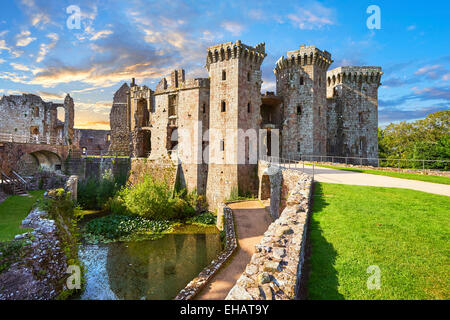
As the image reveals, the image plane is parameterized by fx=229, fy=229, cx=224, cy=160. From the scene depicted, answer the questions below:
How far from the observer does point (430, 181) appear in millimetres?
13273

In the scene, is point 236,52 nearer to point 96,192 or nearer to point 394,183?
point 394,183

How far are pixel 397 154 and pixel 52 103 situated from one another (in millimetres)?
56301

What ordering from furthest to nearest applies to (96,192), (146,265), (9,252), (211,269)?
(96,192) → (146,265) → (211,269) → (9,252)

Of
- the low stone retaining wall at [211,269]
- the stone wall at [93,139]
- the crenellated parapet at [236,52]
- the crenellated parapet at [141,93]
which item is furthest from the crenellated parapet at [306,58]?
the stone wall at [93,139]

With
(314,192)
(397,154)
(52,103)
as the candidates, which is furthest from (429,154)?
(52,103)

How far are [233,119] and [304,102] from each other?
10277 millimetres

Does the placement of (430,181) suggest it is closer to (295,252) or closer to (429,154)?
(295,252)

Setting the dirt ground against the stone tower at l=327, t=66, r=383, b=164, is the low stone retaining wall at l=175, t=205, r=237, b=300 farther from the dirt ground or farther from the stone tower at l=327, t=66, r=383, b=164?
the stone tower at l=327, t=66, r=383, b=164

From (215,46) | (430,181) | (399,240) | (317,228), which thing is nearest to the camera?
(399,240)

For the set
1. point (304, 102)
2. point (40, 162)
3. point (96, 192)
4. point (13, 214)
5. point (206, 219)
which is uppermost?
point (304, 102)

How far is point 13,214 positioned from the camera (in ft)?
35.5

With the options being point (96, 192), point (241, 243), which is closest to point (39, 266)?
point (241, 243)

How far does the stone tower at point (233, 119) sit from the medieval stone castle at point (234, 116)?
99mm

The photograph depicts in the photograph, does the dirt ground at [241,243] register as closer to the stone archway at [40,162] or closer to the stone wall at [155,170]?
the stone wall at [155,170]
